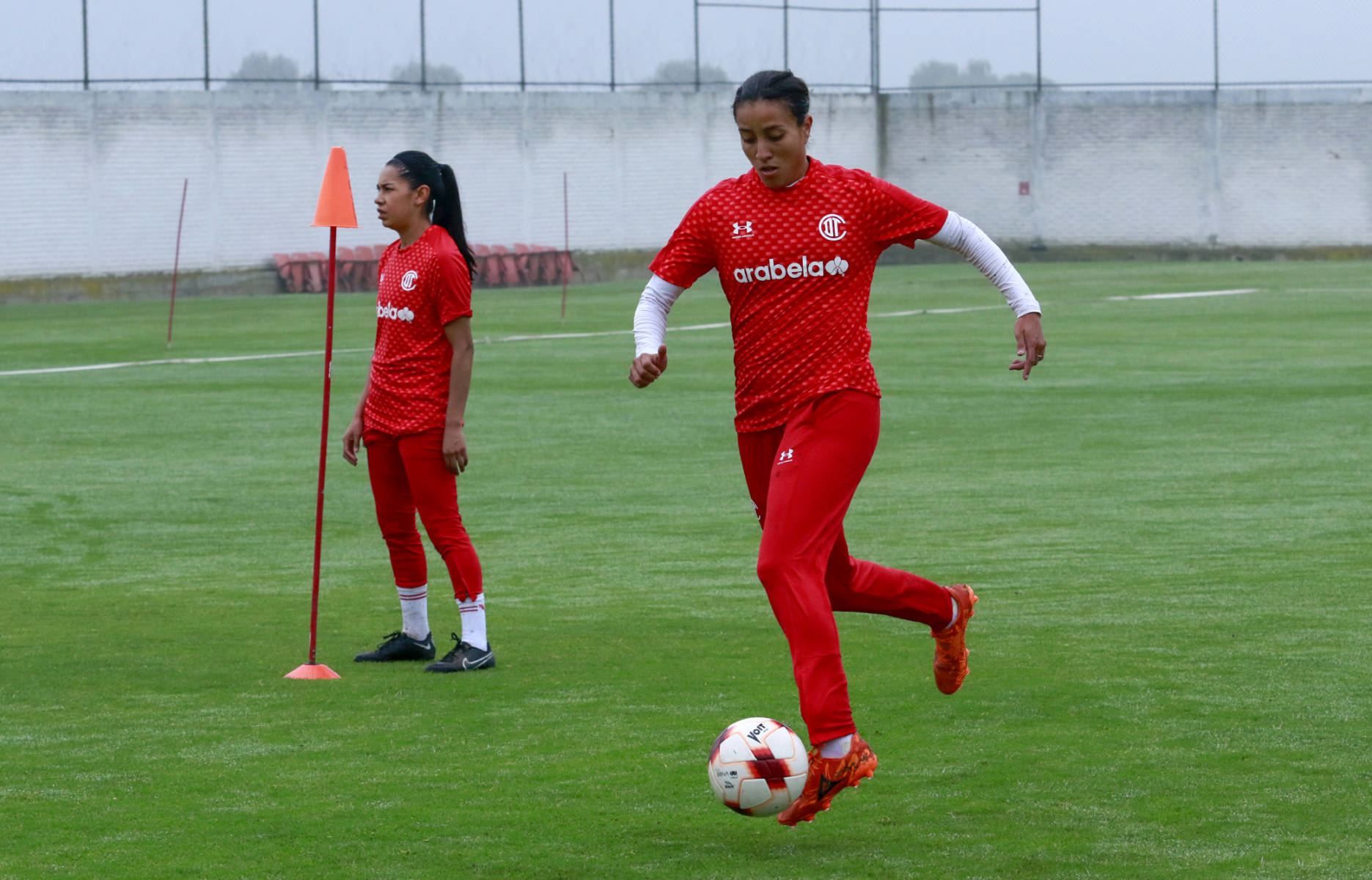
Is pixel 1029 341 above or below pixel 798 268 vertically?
below

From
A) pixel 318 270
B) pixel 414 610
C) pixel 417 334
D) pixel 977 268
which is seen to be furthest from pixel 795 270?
pixel 318 270

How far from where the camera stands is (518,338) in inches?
1176

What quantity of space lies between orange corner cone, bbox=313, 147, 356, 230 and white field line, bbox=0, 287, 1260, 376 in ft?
37.0

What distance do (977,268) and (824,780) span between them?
1.72m

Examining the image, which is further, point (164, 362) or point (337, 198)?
point (164, 362)

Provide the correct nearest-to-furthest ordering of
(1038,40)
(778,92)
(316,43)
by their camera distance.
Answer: (778,92), (316,43), (1038,40)

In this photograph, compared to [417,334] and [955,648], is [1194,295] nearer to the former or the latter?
[417,334]

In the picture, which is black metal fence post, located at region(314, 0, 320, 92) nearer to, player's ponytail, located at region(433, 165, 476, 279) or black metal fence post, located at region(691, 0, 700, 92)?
black metal fence post, located at region(691, 0, 700, 92)

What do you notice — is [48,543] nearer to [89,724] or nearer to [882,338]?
[89,724]

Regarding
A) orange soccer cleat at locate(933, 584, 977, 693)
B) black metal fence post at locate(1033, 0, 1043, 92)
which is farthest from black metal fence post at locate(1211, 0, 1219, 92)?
orange soccer cleat at locate(933, 584, 977, 693)

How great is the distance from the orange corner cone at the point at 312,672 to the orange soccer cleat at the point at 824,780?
296 cm

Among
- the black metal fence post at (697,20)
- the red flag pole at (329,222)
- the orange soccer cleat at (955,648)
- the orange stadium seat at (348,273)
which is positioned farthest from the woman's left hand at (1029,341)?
the black metal fence post at (697,20)

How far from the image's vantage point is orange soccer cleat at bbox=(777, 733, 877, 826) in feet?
18.1

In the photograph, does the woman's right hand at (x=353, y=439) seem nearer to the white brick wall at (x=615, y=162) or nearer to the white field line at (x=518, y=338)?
the white field line at (x=518, y=338)
